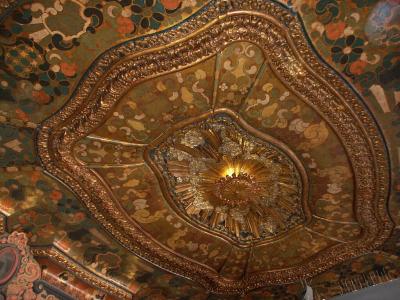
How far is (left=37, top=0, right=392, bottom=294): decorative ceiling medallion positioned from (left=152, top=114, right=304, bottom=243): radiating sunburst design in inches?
0.8

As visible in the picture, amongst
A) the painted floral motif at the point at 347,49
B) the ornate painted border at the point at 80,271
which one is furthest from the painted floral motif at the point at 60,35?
the ornate painted border at the point at 80,271

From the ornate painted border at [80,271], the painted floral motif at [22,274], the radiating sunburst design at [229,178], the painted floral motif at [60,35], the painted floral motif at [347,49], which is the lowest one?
the ornate painted border at [80,271]

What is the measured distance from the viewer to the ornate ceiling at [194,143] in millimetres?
3510

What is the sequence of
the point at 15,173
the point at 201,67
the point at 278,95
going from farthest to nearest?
1. the point at 15,173
2. the point at 278,95
3. the point at 201,67

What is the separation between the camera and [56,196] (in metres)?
5.04

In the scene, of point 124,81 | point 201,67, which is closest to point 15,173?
point 124,81

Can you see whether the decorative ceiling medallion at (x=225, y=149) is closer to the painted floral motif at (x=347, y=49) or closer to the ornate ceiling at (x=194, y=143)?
the ornate ceiling at (x=194, y=143)

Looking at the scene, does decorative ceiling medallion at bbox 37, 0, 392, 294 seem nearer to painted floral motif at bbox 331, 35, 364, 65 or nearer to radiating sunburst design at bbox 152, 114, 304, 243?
radiating sunburst design at bbox 152, 114, 304, 243

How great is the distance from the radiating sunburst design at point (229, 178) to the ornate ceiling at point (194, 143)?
0.08 feet

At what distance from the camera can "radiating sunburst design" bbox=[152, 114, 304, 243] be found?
4691 mm

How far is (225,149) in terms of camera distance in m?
4.80

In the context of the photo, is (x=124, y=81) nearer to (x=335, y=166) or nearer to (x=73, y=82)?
(x=73, y=82)

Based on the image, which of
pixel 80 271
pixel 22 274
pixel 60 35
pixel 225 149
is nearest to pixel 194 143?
pixel 225 149

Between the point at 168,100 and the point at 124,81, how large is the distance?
0.58m
